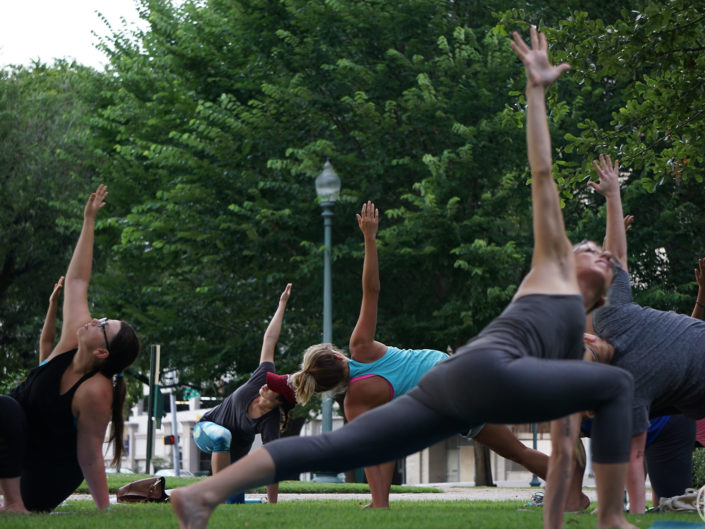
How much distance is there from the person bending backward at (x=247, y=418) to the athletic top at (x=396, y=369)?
146cm

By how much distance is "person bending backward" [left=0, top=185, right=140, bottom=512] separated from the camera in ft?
22.5

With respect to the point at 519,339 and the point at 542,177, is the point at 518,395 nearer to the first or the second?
the point at 519,339

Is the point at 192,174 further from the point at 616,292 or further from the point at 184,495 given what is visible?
the point at 184,495

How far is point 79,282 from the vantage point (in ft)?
23.0

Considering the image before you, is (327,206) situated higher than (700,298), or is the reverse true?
(327,206)

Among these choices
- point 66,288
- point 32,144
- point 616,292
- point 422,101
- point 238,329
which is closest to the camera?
point 616,292

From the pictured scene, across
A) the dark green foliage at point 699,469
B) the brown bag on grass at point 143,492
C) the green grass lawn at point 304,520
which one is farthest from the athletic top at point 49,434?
the dark green foliage at point 699,469

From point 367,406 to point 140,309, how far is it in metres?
17.1

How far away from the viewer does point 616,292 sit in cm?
655

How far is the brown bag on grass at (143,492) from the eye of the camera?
32.7 ft

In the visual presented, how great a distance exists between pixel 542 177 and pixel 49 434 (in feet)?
13.7

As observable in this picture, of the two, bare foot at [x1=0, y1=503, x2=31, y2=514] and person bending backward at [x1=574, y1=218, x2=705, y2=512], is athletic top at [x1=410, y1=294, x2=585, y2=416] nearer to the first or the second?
person bending backward at [x1=574, y1=218, x2=705, y2=512]

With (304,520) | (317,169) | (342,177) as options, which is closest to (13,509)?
(304,520)

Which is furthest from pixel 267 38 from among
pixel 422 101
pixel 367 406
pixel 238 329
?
pixel 367 406
